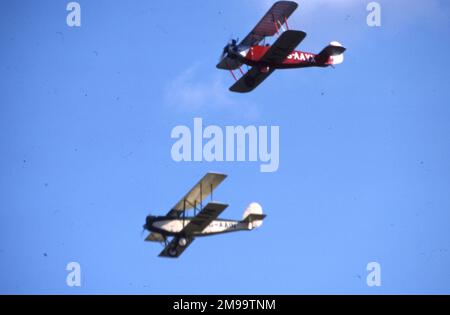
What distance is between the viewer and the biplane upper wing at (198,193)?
3350 cm

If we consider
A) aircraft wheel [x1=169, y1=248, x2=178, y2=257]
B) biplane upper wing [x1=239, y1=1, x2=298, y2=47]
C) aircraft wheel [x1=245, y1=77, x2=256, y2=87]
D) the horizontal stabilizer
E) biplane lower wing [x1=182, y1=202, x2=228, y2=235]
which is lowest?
aircraft wheel [x1=169, y1=248, x2=178, y2=257]

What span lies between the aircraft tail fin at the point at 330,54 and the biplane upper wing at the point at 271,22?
5.05ft

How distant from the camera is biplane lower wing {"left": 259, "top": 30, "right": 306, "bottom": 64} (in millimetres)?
33156

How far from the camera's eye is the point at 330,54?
35312 mm

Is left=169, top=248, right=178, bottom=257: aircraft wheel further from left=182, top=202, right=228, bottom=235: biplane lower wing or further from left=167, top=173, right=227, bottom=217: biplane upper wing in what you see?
left=167, top=173, right=227, bottom=217: biplane upper wing

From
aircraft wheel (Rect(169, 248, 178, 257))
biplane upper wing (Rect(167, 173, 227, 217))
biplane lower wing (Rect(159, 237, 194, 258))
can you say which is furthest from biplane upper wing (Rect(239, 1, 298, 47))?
aircraft wheel (Rect(169, 248, 178, 257))

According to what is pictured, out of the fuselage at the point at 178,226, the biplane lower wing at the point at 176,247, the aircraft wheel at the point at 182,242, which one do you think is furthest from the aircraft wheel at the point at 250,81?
the aircraft wheel at the point at 182,242

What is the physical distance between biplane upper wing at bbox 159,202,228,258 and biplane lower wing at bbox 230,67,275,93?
5.12 meters

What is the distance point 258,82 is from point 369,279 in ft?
23.0

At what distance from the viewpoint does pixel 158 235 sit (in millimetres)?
34750
